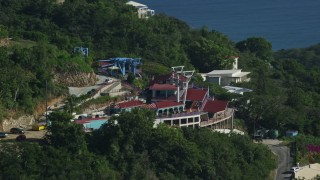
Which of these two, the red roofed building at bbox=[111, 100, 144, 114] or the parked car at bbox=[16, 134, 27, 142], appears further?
the red roofed building at bbox=[111, 100, 144, 114]

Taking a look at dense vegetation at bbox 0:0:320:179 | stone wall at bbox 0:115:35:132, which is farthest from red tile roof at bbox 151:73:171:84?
stone wall at bbox 0:115:35:132

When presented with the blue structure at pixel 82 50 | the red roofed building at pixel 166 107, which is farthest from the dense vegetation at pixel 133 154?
the blue structure at pixel 82 50

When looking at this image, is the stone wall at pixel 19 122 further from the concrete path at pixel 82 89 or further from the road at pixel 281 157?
the road at pixel 281 157

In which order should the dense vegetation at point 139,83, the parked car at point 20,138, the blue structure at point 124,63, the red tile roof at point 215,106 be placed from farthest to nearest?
the blue structure at point 124,63 → the red tile roof at point 215,106 → the parked car at point 20,138 → the dense vegetation at point 139,83

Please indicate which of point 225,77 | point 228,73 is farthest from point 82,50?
point 228,73

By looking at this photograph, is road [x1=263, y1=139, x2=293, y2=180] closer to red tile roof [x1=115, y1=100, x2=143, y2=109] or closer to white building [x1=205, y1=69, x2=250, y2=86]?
red tile roof [x1=115, y1=100, x2=143, y2=109]

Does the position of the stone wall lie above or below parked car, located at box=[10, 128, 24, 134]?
above
